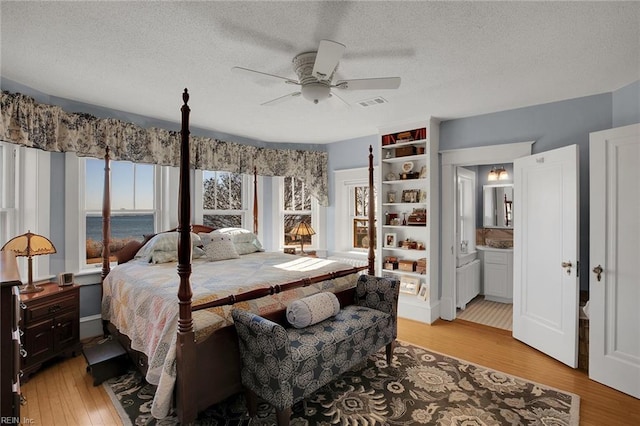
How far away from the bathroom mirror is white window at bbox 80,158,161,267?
5.18 meters

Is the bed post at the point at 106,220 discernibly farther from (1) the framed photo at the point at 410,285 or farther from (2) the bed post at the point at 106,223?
(1) the framed photo at the point at 410,285

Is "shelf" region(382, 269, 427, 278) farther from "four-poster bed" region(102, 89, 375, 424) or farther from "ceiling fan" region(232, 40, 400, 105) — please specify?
"ceiling fan" region(232, 40, 400, 105)

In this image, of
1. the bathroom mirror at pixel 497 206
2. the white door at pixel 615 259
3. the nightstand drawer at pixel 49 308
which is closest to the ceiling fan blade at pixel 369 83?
the white door at pixel 615 259

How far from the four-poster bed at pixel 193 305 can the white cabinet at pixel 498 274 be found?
9.65ft

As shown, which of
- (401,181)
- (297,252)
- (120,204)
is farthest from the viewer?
(297,252)

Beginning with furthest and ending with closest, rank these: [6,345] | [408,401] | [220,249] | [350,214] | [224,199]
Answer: [350,214] < [224,199] < [220,249] < [408,401] < [6,345]

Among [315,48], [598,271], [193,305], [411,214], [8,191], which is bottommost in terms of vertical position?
[193,305]

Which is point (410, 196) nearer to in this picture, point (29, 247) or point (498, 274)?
point (498, 274)

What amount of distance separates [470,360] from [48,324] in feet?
12.8

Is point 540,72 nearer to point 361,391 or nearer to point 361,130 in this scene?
point 361,130

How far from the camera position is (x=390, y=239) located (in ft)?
15.0

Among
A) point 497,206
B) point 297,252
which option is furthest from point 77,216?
point 497,206

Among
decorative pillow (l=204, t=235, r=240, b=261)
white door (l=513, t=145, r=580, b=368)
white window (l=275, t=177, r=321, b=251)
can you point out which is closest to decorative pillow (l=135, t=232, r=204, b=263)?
decorative pillow (l=204, t=235, r=240, b=261)

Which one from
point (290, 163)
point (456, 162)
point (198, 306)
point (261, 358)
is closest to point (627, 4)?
point (456, 162)
